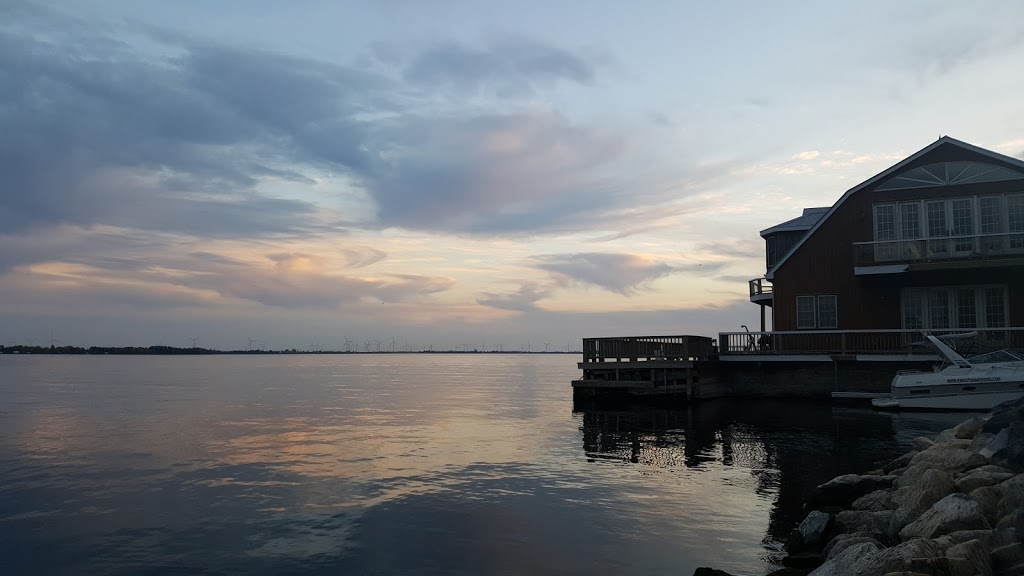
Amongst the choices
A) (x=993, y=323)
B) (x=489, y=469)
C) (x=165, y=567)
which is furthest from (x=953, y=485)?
(x=993, y=323)

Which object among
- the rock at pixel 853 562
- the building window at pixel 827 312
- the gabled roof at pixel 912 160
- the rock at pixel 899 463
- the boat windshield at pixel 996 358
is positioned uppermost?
the gabled roof at pixel 912 160

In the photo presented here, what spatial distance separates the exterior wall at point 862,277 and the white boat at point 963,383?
478 cm

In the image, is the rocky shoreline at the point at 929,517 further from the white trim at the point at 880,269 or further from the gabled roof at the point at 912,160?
the gabled roof at the point at 912,160

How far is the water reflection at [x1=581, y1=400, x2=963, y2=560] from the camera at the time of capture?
15367mm

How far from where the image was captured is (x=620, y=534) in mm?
11695

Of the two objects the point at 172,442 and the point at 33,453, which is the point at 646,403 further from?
the point at 33,453

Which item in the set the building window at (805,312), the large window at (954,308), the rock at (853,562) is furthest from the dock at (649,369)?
the rock at (853,562)

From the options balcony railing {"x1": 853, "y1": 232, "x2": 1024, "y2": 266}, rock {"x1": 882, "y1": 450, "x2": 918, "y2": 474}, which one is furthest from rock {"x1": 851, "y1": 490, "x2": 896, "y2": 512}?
balcony railing {"x1": 853, "y1": 232, "x2": 1024, "y2": 266}

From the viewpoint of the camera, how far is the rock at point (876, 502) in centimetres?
1100

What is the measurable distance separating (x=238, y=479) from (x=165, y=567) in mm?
6536

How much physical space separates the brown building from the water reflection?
519 centimetres

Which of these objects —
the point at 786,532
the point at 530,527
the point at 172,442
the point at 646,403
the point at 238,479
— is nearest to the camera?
the point at 786,532

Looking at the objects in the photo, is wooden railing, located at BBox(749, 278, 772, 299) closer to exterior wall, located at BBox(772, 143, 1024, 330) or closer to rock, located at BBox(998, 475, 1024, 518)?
exterior wall, located at BBox(772, 143, 1024, 330)

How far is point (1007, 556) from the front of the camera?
7.23 meters
